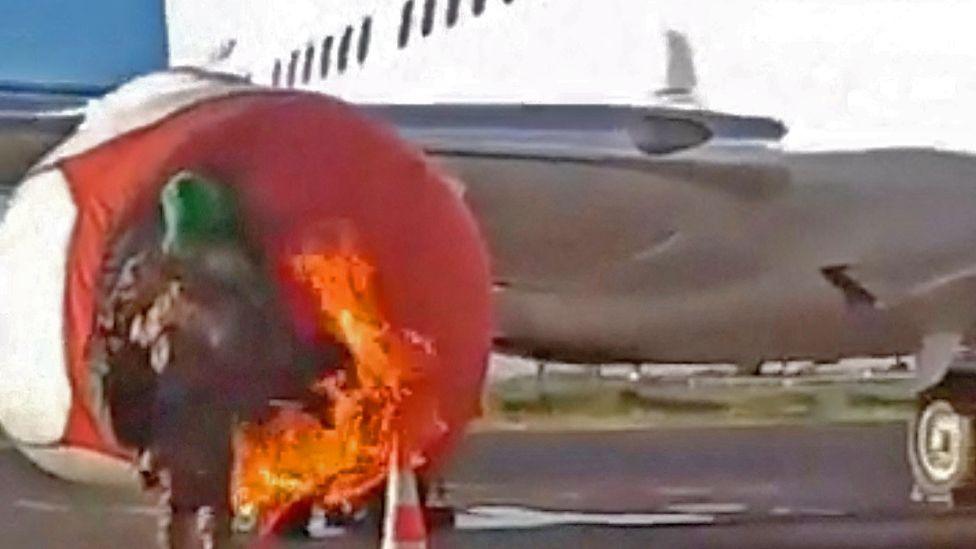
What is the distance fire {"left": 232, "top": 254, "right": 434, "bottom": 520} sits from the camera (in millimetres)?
1844

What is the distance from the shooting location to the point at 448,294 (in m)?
1.97

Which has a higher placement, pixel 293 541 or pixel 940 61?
pixel 940 61

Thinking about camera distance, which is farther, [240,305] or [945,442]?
[945,442]

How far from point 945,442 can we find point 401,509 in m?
1.99

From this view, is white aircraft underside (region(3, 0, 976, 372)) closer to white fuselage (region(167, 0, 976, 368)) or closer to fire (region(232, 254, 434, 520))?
white fuselage (region(167, 0, 976, 368))

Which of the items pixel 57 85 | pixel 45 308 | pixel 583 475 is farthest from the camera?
pixel 57 85

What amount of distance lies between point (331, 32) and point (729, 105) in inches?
91.0

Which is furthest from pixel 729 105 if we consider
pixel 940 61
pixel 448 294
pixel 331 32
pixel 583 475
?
pixel 331 32

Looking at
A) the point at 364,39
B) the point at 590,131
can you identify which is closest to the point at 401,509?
the point at 590,131

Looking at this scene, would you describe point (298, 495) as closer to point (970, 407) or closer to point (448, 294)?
point (448, 294)

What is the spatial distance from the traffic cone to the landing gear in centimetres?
180

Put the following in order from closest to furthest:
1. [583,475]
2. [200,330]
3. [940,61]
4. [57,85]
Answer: [200,330]
[940,61]
[583,475]
[57,85]

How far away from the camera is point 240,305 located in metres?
1.84

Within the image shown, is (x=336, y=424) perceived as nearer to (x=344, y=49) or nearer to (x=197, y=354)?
(x=197, y=354)
